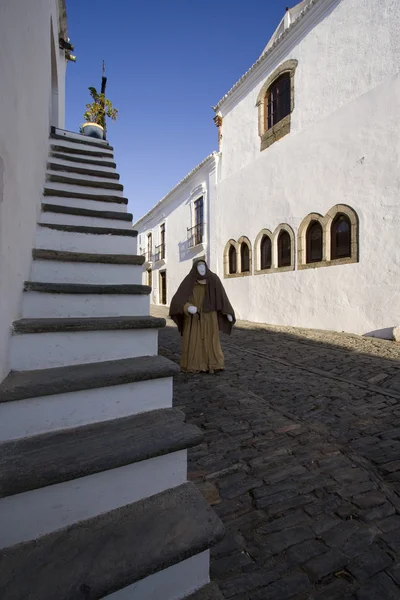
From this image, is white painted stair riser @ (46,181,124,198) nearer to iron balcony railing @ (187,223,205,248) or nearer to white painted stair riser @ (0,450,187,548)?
white painted stair riser @ (0,450,187,548)

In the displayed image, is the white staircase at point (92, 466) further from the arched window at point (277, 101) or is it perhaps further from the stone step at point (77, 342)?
the arched window at point (277, 101)

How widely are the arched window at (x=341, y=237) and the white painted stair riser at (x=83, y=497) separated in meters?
8.17

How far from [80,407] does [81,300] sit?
0.81 meters

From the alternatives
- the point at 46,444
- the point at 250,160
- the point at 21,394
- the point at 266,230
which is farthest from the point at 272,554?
the point at 250,160

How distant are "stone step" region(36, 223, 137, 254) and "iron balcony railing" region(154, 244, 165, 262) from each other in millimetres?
17787

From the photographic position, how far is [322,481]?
211 centimetres

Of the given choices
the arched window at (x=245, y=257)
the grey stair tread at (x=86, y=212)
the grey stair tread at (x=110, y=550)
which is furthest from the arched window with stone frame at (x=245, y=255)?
the grey stair tread at (x=110, y=550)

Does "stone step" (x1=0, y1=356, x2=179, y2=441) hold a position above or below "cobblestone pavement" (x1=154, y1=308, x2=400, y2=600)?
above

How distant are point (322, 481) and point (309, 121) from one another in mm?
9815

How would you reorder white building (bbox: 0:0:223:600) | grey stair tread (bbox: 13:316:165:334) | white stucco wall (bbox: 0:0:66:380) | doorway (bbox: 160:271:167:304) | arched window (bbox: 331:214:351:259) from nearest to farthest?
white building (bbox: 0:0:223:600) < white stucco wall (bbox: 0:0:66:380) < grey stair tread (bbox: 13:316:165:334) < arched window (bbox: 331:214:351:259) < doorway (bbox: 160:271:167:304)

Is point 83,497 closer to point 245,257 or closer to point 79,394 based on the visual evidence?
point 79,394

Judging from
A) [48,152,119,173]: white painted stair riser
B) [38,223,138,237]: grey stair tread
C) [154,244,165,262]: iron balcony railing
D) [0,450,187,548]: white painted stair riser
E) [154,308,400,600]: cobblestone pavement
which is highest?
[154,244,165,262]: iron balcony railing

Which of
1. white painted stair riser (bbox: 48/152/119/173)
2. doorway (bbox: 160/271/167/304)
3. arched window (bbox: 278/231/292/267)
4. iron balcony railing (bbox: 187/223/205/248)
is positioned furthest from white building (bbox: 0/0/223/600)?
doorway (bbox: 160/271/167/304)

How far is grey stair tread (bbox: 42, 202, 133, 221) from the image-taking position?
103 inches
